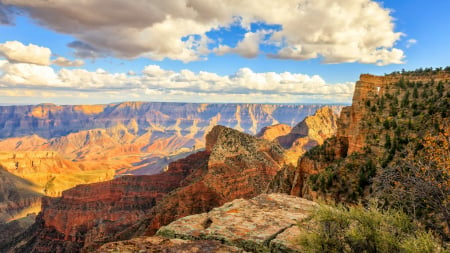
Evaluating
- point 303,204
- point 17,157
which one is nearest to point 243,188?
point 303,204

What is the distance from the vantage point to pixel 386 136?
25.4 metres

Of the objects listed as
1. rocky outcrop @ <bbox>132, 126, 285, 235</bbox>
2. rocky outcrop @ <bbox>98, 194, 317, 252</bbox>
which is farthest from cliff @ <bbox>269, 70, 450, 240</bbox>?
rocky outcrop @ <bbox>132, 126, 285, 235</bbox>

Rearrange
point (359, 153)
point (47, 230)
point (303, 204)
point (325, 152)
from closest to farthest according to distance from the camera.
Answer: point (303, 204), point (359, 153), point (325, 152), point (47, 230)

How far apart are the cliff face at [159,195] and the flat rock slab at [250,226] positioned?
134 ft

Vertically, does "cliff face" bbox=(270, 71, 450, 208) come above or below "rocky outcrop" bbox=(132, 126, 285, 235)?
above

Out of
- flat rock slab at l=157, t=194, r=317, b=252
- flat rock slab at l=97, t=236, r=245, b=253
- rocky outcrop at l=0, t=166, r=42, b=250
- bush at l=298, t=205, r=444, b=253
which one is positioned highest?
bush at l=298, t=205, r=444, b=253

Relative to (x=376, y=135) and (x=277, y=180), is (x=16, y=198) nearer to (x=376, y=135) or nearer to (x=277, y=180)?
(x=277, y=180)

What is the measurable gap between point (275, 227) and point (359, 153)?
21.2 meters

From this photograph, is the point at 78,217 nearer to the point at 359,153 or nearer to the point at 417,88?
the point at 359,153

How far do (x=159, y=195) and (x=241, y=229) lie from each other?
93.9 m

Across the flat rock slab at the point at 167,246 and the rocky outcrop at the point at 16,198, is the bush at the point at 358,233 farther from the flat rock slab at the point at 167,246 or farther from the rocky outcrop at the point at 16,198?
the rocky outcrop at the point at 16,198

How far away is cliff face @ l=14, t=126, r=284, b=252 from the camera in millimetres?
54281

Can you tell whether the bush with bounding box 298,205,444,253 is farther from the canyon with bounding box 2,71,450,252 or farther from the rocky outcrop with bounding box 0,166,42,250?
the rocky outcrop with bounding box 0,166,42,250

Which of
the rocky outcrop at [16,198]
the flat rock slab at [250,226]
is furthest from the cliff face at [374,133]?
the rocky outcrop at [16,198]
